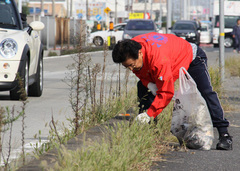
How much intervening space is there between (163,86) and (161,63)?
0.21 meters

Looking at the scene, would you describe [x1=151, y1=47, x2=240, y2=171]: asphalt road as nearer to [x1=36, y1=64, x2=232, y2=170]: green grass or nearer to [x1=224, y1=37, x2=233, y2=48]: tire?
[x1=36, y1=64, x2=232, y2=170]: green grass

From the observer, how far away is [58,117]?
7844 mm

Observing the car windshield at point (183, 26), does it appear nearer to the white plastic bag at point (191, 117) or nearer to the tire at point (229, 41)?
the tire at point (229, 41)

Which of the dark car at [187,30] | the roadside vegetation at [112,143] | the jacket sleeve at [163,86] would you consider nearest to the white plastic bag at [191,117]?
the roadside vegetation at [112,143]

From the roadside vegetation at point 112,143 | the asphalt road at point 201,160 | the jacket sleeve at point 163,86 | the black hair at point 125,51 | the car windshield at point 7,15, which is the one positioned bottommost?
the asphalt road at point 201,160

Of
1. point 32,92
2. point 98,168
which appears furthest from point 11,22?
point 98,168

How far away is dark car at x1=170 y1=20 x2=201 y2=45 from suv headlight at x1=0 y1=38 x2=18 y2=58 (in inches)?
1149

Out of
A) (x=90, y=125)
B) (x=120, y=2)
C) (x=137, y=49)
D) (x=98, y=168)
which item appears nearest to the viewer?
(x=98, y=168)

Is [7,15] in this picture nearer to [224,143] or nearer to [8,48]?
[8,48]

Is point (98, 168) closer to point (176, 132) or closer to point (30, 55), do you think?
point (176, 132)

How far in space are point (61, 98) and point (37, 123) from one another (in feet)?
9.38

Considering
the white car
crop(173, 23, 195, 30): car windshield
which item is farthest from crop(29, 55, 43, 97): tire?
crop(173, 23, 195, 30): car windshield

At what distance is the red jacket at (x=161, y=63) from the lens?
190 inches

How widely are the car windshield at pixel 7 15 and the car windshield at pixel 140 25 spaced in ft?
67.3
